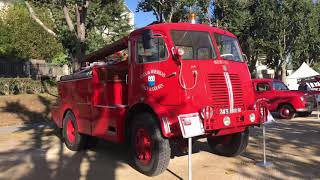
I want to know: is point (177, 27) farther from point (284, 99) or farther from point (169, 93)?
point (284, 99)

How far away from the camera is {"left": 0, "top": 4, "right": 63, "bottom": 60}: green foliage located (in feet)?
144

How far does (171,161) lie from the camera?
10.1m

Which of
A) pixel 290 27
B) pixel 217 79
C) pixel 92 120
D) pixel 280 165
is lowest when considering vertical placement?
pixel 280 165

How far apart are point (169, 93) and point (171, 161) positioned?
206cm

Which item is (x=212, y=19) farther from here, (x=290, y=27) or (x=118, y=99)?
(x=118, y=99)

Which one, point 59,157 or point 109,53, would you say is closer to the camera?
point 59,157

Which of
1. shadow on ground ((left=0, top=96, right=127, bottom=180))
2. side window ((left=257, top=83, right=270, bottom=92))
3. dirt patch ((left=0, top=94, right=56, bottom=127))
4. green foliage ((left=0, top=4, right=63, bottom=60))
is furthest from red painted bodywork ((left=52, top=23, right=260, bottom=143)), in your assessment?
green foliage ((left=0, top=4, right=63, bottom=60))

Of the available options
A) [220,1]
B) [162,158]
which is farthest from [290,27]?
[162,158]

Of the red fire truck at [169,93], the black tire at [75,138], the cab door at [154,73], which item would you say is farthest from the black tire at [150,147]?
the black tire at [75,138]

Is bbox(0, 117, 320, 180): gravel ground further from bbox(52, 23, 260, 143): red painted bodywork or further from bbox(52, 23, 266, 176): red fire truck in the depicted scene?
bbox(52, 23, 260, 143): red painted bodywork

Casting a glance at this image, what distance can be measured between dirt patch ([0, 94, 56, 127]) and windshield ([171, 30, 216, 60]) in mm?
11537

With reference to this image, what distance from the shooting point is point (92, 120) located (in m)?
10.7

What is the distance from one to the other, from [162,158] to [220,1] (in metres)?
27.1

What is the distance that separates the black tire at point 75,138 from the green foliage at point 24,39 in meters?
31.8
